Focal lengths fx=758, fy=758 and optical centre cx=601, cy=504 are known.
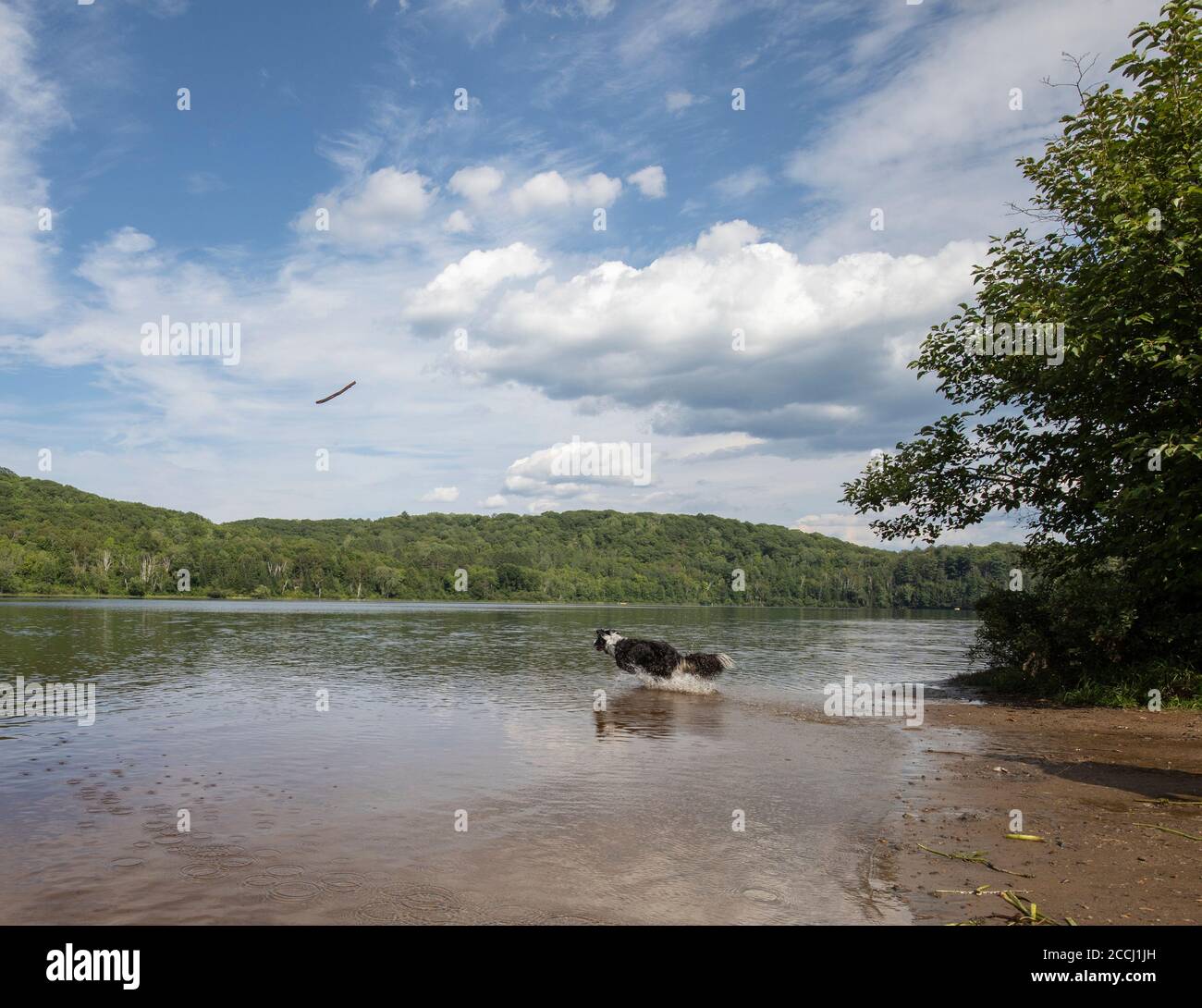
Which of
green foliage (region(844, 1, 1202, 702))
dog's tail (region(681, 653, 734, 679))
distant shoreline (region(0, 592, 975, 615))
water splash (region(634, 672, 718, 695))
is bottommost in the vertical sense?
distant shoreline (region(0, 592, 975, 615))

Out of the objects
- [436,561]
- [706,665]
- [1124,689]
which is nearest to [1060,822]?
[1124,689]

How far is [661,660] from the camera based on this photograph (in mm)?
22344

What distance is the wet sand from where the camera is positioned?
5.98m

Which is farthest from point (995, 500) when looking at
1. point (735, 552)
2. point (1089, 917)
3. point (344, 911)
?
point (735, 552)

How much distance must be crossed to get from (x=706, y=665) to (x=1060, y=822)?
13346 mm

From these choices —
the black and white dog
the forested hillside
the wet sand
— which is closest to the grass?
the wet sand

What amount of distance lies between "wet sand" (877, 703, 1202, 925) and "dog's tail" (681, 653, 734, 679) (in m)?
6.76

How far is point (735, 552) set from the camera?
189250mm

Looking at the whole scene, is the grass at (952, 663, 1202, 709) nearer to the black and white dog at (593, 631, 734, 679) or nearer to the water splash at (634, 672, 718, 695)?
the black and white dog at (593, 631, 734, 679)

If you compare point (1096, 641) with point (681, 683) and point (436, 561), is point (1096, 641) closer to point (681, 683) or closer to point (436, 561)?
point (681, 683)

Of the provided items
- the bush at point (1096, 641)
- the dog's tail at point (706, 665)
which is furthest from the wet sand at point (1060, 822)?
the dog's tail at point (706, 665)

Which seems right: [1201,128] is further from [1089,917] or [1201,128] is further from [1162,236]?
[1089,917]

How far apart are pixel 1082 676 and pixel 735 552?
172m

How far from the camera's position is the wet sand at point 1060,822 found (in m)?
5.98
